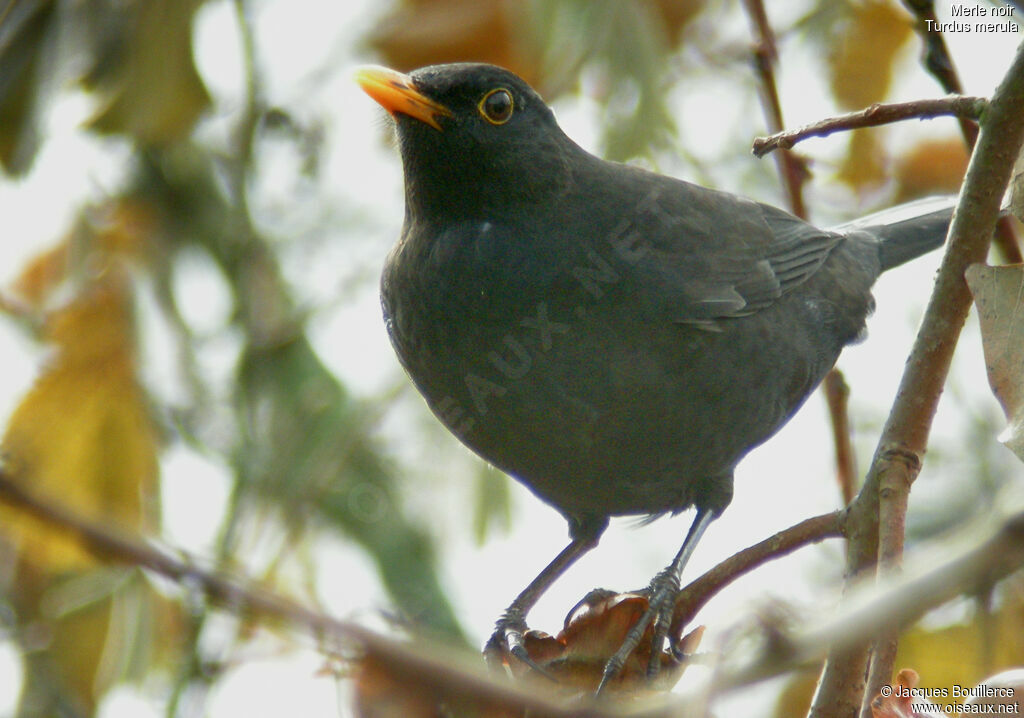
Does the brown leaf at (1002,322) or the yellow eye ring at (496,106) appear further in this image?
the yellow eye ring at (496,106)

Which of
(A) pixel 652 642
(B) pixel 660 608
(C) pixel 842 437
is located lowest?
(A) pixel 652 642

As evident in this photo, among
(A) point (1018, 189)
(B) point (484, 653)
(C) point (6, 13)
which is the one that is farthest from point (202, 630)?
(A) point (1018, 189)

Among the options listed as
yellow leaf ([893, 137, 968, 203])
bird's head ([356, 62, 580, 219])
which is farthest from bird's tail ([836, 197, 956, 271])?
bird's head ([356, 62, 580, 219])

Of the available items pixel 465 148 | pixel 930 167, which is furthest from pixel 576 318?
pixel 930 167

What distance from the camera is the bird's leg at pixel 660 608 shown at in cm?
275

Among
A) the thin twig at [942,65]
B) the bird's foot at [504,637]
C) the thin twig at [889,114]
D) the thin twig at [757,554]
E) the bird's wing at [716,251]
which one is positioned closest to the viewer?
the thin twig at [889,114]

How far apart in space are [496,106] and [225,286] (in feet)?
7.35

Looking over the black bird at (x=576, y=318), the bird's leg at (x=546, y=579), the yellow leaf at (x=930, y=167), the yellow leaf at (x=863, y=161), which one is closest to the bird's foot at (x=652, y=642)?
the black bird at (x=576, y=318)

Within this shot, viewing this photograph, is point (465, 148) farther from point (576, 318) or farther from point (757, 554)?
point (757, 554)

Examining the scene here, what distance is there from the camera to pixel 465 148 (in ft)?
13.9

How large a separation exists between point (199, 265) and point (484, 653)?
2.96 metres

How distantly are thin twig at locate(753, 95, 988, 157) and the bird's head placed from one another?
1.63m

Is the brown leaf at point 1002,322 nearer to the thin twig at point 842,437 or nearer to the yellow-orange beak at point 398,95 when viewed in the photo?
the thin twig at point 842,437

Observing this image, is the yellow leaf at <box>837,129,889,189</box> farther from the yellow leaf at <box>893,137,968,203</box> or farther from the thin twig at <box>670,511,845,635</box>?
the thin twig at <box>670,511,845,635</box>
